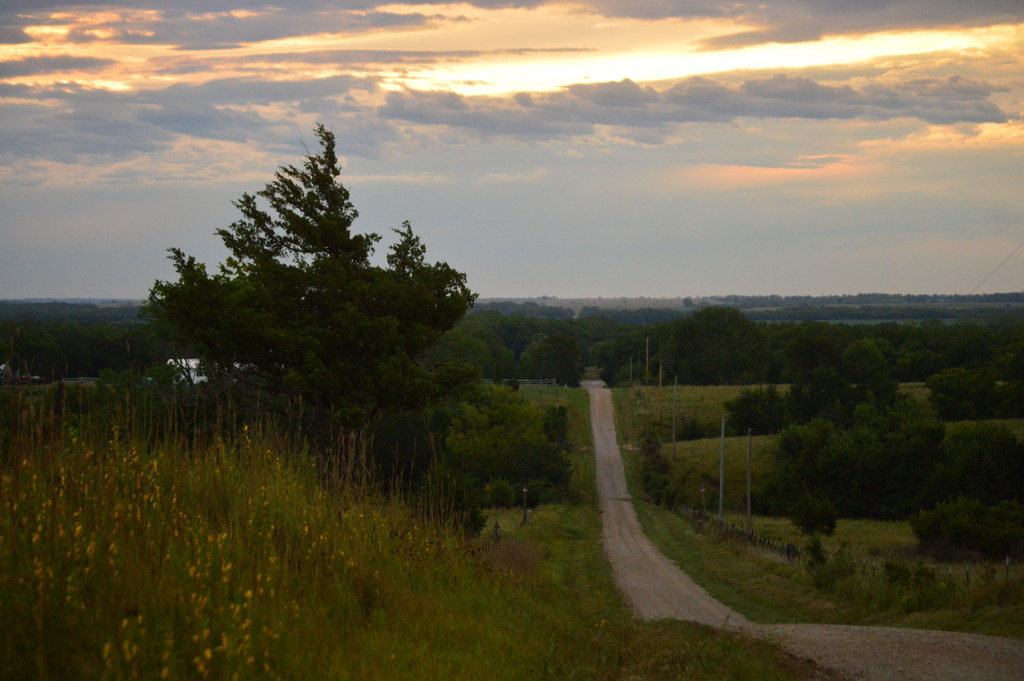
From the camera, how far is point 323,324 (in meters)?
29.9

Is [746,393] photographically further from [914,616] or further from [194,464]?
[194,464]

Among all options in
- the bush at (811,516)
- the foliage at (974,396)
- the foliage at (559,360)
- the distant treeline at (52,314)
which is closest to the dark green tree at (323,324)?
the distant treeline at (52,314)

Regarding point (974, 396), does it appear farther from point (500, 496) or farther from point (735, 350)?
point (500, 496)

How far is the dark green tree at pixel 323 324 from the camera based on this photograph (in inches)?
1075

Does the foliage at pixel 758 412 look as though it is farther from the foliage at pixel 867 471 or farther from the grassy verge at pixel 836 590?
the grassy verge at pixel 836 590

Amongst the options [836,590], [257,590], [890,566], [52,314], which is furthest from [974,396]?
[257,590]

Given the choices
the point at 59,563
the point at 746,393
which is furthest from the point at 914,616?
the point at 746,393

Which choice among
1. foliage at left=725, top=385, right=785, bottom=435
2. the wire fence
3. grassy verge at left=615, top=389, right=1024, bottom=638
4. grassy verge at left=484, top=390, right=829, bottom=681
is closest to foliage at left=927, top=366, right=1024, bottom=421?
foliage at left=725, top=385, right=785, bottom=435

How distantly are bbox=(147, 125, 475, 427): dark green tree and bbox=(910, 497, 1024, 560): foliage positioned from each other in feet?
83.5

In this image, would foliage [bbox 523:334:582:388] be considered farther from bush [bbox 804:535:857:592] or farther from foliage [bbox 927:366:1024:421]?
bush [bbox 804:535:857:592]

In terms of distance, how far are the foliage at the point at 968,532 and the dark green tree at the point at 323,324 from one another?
25442mm

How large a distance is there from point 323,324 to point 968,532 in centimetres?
3135

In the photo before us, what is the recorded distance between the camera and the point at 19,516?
18.8ft

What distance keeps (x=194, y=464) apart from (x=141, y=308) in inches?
1848
